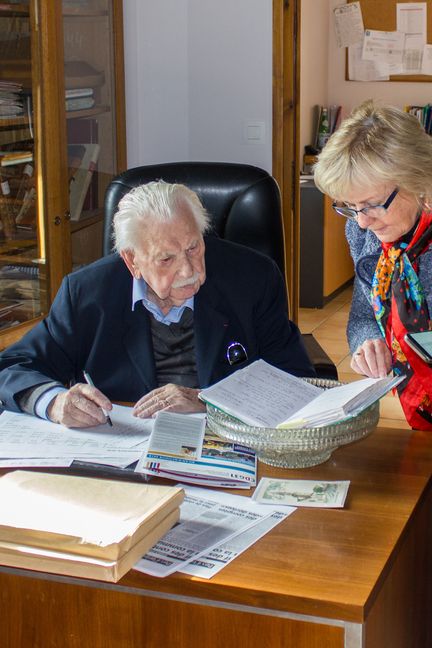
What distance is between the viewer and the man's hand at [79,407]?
1743 millimetres

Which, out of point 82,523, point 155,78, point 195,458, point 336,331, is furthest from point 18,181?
point 336,331

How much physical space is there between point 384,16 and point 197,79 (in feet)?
8.38

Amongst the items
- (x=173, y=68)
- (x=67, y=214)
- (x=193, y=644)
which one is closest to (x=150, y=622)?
(x=193, y=644)

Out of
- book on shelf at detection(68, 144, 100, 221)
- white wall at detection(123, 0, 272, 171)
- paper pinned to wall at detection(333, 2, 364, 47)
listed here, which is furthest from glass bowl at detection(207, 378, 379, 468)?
paper pinned to wall at detection(333, 2, 364, 47)

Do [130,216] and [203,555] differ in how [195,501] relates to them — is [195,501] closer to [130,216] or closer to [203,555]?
A: [203,555]

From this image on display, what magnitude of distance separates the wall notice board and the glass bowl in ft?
16.1

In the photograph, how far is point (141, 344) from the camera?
2.05m

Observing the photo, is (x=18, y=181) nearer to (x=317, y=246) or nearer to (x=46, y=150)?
(x=46, y=150)

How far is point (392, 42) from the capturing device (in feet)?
19.8

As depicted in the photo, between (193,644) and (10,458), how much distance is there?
485 mm

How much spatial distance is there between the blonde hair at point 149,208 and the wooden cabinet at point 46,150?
A: 1.04 metres

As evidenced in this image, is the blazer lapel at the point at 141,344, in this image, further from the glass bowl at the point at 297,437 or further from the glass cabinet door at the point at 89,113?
the glass cabinet door at the point at 89,113

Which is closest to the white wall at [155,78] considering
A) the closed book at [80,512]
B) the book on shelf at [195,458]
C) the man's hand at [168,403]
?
the man's hand at [168,403]

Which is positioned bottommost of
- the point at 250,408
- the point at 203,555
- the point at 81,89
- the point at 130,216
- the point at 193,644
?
the point at 193,644
